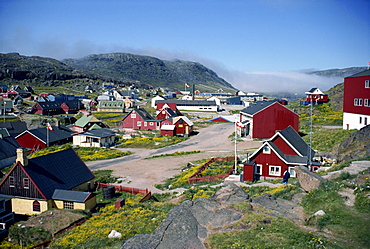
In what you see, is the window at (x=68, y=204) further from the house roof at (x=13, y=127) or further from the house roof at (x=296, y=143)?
the house roof at (x=13, y=127)

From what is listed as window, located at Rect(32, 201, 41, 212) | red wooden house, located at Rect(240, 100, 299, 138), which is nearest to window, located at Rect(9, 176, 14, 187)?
window, located at Rect(32, 201, 41, 212)

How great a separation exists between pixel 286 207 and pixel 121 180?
21665mm

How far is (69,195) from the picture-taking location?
23531 mm

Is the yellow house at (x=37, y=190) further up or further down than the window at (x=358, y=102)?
further down

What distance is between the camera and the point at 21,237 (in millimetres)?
18234

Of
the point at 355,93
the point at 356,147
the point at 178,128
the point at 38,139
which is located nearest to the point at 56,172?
the point at 356,147

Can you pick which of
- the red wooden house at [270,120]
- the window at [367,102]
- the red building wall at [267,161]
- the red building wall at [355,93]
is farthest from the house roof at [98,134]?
the window at [367,102]

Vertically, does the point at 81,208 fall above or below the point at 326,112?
below

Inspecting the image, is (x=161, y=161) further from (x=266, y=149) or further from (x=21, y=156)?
(x=21, y=156)

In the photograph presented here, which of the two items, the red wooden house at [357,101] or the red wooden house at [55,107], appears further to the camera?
the red wooden house at [55,107]

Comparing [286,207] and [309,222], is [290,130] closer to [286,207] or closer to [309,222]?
[286,207]

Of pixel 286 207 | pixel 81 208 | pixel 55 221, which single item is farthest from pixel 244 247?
pixel 81 208

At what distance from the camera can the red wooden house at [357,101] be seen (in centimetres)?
3816

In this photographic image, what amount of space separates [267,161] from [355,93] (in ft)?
67.9
